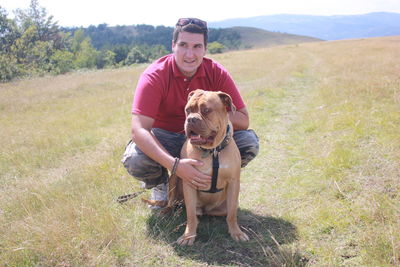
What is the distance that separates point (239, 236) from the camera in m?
3.12

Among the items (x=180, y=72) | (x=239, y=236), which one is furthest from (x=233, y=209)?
(x=180, y=72)

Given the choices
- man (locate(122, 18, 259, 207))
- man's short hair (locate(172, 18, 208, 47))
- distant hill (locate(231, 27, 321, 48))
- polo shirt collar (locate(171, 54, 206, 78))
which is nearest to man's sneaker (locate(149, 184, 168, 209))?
man (locate(122, 18, 259, 207))

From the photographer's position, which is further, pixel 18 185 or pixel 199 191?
pixel 18 185

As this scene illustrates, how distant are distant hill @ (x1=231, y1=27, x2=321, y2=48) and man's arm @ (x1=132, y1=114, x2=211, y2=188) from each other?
9229 cm

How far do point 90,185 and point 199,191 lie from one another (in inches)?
69.2

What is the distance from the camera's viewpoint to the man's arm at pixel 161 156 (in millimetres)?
3004

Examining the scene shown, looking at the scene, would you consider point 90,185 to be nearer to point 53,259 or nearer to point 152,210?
point 152,210

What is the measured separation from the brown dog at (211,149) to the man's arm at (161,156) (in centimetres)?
7

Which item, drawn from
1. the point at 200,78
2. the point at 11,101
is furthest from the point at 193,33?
the point at 11,101

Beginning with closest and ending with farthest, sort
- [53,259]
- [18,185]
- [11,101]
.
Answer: [53,259] → [18,185] → [11,101]

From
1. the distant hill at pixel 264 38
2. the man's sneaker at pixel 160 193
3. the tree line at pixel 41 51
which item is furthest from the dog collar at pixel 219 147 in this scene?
the distant hill at pixel 264 38

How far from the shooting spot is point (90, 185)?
167 inches

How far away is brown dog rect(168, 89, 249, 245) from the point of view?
2.95 meters

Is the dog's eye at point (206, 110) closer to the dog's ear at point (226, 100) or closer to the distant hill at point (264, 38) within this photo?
the dog's ear at point (226, 100)
